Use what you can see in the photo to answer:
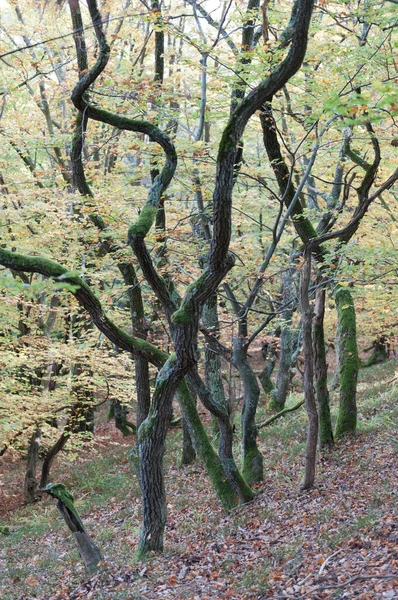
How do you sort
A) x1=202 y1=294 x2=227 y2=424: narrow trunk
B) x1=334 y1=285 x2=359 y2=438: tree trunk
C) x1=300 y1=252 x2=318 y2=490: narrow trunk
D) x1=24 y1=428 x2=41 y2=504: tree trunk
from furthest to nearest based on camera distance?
x1=24 y1=428 x2=41 y2=504: tree trunk < x1=334 y1=285 x2=359 y2=438: tree trunk < x1=202 y1=294 x2=227 y2=424: narrow trunk < x1=300 y1=252 x2=318 y2=490: narrow trunk

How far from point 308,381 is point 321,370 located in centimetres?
222

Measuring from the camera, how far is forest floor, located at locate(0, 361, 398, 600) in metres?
5.99

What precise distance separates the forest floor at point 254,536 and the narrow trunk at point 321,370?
395 mm

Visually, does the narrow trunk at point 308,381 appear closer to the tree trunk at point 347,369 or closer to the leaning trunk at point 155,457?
the leaning trunk at point 155,457

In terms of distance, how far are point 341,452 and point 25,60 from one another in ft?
41.7

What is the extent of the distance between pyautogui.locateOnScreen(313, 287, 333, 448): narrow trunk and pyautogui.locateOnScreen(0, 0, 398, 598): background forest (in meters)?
0.04

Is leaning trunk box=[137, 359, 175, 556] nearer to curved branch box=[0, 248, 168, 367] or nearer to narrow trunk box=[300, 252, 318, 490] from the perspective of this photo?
curved branch box=[0, 248, 168, 367]

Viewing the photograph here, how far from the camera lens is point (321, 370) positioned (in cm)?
1174

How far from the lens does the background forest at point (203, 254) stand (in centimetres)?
723

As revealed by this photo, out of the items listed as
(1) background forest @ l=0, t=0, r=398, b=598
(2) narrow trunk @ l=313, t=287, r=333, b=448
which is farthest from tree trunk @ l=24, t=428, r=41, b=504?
(2) narrow trunk @ l=313, t=287, r=333, b=448

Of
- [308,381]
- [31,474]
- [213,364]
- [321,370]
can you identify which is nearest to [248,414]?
[308,381]

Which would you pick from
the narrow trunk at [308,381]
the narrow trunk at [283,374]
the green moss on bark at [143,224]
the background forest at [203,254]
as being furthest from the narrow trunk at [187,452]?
the green moss on bark at [143,224]

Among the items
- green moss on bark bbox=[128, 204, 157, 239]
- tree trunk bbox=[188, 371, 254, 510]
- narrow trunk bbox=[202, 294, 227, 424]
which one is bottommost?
tree trunk bbox=[188, 371, 254, 510]

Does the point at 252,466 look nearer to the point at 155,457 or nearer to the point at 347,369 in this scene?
the point at 347,369
